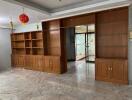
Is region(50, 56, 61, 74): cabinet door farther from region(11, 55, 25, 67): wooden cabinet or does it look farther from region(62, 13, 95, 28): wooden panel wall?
region(11, 55, 25, 67): wooden cabinet

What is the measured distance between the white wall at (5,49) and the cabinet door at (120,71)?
20.6 feet

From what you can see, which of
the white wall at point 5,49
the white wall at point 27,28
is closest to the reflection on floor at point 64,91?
the white wall at point 5,49

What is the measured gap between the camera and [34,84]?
443 centimetres

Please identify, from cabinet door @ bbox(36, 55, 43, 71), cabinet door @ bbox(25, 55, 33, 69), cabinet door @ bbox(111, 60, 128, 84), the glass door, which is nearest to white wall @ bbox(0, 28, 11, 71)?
cabinet door @ bbox(25, 55, 33, 69)

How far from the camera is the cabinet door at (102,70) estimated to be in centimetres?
448

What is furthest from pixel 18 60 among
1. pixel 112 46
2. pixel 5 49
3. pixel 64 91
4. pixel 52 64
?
pixel 112 46

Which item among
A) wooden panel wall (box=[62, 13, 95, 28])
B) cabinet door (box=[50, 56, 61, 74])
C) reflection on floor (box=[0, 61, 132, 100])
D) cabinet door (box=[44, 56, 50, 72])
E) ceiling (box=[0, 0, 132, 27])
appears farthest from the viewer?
cabinet door (box=[44, 56, 50, 72])

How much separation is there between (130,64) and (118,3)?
2046 mm

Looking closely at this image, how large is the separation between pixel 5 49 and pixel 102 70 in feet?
19.8

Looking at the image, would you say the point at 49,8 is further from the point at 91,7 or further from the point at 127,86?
the point at 127,86

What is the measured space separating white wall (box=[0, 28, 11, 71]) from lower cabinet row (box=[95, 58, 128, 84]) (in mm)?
5758

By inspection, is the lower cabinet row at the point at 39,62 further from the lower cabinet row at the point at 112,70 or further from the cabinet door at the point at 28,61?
the lower cabinet row at the point at 112,70

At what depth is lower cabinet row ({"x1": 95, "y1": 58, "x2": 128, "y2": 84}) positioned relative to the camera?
416cm

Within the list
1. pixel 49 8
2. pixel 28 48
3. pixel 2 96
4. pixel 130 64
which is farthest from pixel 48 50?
pixel 130 64
